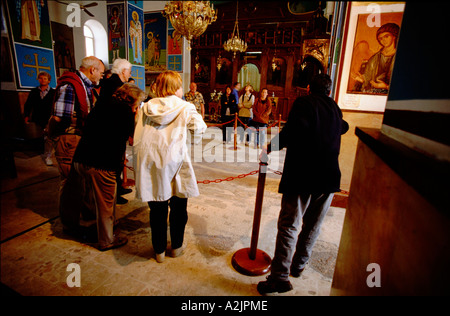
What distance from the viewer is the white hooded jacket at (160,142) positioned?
86.1 inches

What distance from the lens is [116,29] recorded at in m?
8.45

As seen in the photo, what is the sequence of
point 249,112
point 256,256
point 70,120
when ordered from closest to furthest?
point 256,256 < point 70,120 < point 249,112

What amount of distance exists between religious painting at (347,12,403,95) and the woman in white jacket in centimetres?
307

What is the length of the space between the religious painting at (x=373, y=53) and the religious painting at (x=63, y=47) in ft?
49.4

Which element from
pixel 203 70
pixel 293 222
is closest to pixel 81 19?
pixel 203 70

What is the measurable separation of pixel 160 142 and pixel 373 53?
11.8 feet

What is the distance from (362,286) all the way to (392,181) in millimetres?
628

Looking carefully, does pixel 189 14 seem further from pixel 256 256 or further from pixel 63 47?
pixel 63 47

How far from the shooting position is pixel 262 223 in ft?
11.5

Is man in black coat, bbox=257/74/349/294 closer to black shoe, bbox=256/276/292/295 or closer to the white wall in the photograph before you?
black shoe, bbox=256/276/292/295

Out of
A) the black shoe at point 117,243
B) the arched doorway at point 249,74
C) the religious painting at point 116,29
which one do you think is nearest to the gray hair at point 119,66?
the black shoe at point 117,243
